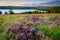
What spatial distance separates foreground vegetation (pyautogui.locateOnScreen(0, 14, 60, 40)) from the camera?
1.57 m

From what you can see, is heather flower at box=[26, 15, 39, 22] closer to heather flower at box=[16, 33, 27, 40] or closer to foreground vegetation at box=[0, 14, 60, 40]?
foreground vegetation at box=[0, 14, 60, 40]

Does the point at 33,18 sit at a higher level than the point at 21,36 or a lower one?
higher

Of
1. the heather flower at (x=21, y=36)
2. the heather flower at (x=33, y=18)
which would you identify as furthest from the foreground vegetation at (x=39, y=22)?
the heather flower at (x=21, y=36)

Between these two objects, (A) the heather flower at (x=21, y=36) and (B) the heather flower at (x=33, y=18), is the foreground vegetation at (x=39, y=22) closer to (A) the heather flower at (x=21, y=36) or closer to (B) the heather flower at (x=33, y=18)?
(B) the heather flower at (x=33, y=18)

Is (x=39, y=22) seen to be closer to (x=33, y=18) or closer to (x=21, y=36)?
(x=33, y=18)

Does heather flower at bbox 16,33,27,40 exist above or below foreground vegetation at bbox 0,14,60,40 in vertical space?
below

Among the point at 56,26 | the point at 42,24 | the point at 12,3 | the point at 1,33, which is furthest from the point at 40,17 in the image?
the point at 1,33

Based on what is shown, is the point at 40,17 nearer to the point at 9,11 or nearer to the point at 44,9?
the point at 44,9

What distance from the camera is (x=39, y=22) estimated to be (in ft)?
5.31

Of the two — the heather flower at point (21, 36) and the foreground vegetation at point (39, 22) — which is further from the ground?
the foreground vegetation at point (39, 22)

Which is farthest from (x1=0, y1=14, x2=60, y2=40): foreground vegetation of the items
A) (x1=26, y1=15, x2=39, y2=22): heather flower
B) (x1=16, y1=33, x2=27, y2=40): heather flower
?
(x1=16, y1=33, x2=27, y2=40): heather flower

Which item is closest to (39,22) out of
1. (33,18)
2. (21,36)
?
(33,18)

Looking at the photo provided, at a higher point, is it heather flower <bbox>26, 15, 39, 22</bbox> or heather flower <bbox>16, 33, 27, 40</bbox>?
heather flower <bbox>26, 15, 39, 22</bbox>

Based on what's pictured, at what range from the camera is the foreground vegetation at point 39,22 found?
5.14 feet
